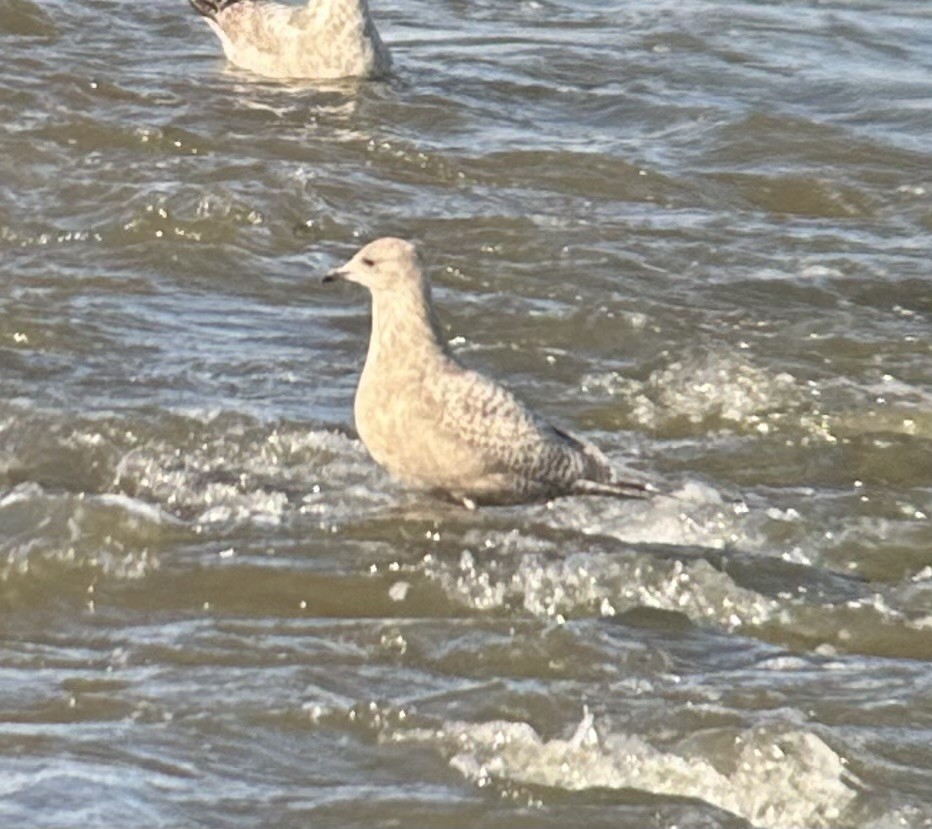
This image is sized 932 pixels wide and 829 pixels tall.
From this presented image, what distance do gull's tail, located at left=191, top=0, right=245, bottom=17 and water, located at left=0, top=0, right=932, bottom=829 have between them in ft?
0.82

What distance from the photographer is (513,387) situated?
855 cm

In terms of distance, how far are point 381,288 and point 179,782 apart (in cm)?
231

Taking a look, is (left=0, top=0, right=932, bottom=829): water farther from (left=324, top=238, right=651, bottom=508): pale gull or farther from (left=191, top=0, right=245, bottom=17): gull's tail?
(left=191, top=0, right=245, bottom=17): gull's tail

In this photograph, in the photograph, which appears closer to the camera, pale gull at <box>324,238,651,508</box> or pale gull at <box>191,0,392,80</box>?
pale gull at <box>324,238,651,508</box>

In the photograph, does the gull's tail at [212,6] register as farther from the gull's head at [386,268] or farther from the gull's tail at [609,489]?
the gull's tail at [609,489]

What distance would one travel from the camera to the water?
568 centimetres

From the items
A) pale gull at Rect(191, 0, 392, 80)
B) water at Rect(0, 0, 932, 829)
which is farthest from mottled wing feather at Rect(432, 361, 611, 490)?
pale gull at Rect(191, 0, 392, 80)

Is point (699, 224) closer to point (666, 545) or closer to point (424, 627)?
point (666, 545)

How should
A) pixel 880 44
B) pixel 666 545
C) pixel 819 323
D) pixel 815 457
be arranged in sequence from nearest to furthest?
pixel 666 545, pixel 815 457, pixel 819 323, pixel 880 44

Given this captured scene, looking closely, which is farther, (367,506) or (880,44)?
(880,44)

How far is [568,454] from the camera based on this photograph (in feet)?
23.9

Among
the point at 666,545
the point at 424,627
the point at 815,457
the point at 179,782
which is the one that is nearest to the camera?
the point at 179,782

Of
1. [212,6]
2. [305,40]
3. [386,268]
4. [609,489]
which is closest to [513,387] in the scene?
[386,268]

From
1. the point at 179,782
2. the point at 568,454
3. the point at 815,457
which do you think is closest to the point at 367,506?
the point at 568,454
